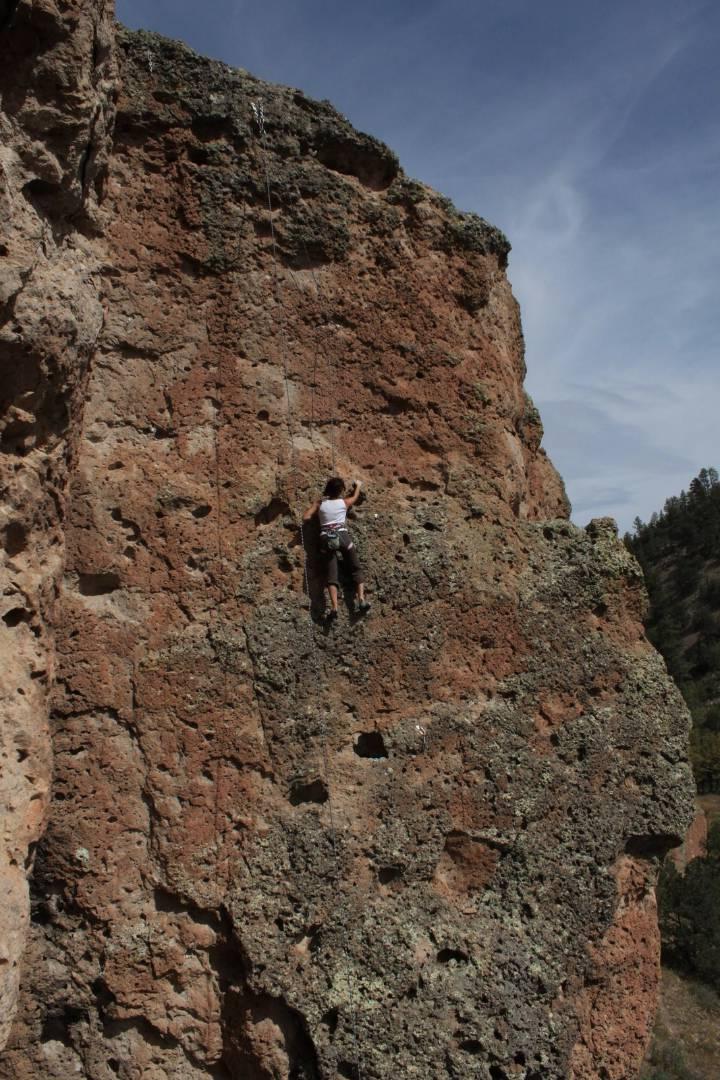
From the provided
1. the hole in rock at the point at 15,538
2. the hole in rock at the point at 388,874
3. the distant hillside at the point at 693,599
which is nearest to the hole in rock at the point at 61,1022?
the hole in rock at the point at 388,874

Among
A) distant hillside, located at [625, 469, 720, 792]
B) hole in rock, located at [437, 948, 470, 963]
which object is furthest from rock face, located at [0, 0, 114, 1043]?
distant hillside, located at [625, 469, 720, 792]

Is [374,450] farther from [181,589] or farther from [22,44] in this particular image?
[22,44]

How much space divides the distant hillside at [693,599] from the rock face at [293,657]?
22.3m

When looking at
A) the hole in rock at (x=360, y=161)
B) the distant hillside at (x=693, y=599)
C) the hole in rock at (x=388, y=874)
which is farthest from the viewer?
the distant hillside at (x=693, y=599)

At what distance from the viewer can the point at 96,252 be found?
4.48 meters

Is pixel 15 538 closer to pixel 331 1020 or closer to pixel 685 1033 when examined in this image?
pixel 331 1020

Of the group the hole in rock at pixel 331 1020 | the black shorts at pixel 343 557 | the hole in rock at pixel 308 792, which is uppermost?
the black shorts at pixel 343 557

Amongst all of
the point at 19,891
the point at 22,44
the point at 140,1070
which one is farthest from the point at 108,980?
the point at 22,44

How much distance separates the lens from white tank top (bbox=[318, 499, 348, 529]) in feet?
15.8

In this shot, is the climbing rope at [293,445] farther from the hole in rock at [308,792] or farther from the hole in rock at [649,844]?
the hole in rock at [649,844]

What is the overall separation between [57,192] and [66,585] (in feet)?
6.19

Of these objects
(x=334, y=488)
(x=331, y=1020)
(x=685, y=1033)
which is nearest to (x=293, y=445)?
(x=334, y=488)

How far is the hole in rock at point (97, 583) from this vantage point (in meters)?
4.52

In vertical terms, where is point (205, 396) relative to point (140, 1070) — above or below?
above
